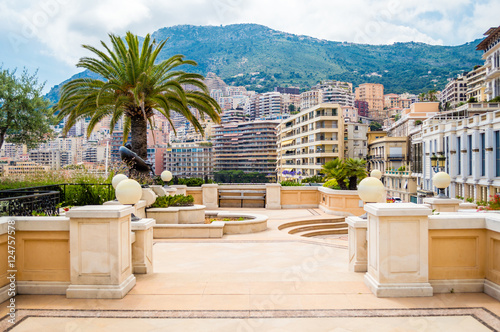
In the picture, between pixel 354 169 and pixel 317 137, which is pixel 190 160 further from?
pixel 354 169

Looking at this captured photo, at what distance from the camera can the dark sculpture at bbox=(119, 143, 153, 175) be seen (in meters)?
12.8

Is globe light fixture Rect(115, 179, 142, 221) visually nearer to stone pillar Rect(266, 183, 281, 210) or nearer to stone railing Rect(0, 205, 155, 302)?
stone railing Rect(0, 205, 155, 302)

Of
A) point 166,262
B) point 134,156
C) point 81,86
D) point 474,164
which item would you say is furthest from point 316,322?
point 474,164

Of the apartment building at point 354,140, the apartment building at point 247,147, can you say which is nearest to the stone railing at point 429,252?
the apartment building at point 354,140

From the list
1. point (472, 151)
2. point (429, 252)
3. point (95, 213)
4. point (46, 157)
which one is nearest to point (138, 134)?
point (95, 213)

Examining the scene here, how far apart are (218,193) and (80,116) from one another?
8.11 m

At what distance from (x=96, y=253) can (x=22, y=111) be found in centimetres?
2062

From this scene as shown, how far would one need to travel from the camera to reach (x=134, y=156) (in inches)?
511

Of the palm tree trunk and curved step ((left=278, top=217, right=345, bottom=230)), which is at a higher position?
the palm tree trunk

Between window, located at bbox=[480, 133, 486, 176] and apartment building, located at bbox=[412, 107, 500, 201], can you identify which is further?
window, located at bbox=[480, 133, 486, 176]

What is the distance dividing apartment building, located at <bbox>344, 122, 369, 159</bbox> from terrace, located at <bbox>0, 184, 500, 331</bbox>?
82001 millimetres

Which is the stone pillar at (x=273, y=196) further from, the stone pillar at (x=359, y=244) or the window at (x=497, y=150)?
the window at (x=497, y=150)

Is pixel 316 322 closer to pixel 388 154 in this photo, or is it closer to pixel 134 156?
pixel 134 156

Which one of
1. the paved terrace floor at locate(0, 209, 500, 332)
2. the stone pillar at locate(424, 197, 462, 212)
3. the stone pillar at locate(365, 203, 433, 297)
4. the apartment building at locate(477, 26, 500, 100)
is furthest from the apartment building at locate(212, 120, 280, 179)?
the stone pillar at locate(365, 203, 433, 297)
